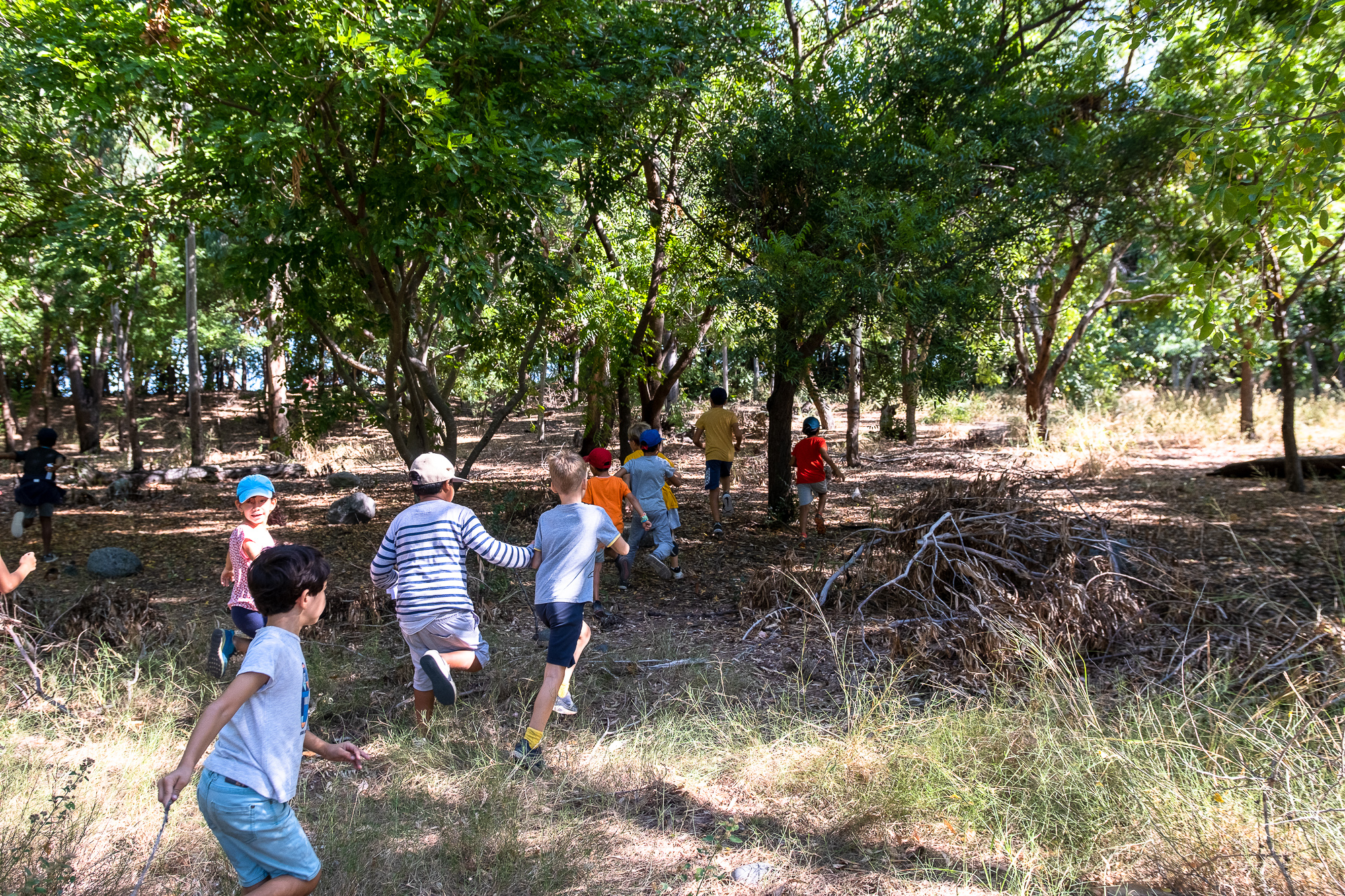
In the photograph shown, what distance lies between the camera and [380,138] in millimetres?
7086

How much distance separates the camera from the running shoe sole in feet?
15.4

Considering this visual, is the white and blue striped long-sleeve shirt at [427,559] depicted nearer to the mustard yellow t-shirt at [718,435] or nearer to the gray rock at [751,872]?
the gray rock at [751,872]

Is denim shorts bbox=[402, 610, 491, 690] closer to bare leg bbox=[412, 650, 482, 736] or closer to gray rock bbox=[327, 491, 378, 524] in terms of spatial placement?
bare leg bbox=[412, 650, 482, 736]

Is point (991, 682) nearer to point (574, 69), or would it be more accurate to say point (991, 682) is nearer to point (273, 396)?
point (574, 69)

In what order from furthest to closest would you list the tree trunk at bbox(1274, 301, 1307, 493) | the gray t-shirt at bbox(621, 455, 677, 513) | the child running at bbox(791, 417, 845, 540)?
the tree trunk at bbox(1274, 301, 1307, 493)
the child running at bbox(791, 417, 845, 540)
the gray t-shirt at bbox(621, 455, 677, 513)

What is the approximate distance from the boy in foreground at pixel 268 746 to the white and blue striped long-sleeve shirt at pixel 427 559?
1.53 meters

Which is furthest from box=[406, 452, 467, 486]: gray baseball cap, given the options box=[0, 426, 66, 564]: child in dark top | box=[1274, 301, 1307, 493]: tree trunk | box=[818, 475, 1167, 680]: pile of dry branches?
box=[1274, 301, 1307, 493]: tree trunk

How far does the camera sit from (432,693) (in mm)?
4523

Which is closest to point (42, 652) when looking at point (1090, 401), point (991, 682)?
point (991, 682)

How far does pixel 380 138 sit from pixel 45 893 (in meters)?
5.86

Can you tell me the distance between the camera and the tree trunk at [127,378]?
15.7 meters

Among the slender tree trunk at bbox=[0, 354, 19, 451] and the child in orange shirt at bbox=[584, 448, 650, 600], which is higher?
the slender tree trunk at bbox=[0, 354, 19, 451]

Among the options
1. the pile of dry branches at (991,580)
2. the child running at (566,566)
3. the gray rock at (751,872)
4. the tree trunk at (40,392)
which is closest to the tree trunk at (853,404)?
the pile of dry branches at (991,580)

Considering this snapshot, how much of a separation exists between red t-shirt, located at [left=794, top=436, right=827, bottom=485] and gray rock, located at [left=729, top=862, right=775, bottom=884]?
20.5 ft
